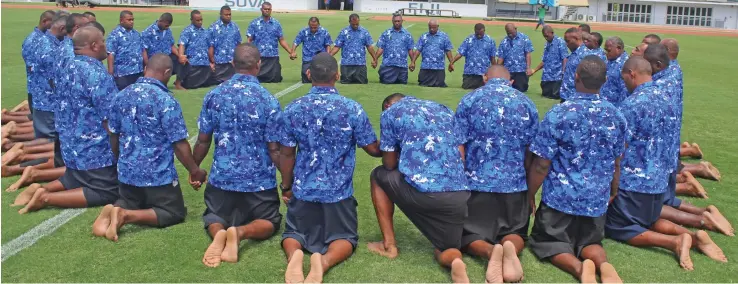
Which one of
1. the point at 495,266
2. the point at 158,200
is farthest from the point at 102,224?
the point at 495,266

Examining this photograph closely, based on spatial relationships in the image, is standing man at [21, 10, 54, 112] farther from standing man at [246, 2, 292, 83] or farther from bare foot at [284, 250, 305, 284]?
standing man at [246, 2, 292, 83]

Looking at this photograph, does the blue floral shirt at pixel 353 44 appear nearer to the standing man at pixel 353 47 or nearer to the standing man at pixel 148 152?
the standing man at pixel 353 47

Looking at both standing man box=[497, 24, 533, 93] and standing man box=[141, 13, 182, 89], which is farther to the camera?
standing man box=[497, 24, 533, 93]

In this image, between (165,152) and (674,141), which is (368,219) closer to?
(165,152)

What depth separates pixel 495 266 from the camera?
5.00 m

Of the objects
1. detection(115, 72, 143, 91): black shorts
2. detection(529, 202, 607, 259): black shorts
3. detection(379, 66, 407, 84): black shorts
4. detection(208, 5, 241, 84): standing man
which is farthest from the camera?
detection(379, 66, 407, 84): black shorts

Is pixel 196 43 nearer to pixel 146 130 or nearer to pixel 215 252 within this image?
pixel 146 130

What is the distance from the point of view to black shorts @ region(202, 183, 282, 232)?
588 centimetres

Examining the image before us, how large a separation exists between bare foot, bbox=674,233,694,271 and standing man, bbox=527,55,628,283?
0.67m

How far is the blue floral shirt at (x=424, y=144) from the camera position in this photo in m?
5.23

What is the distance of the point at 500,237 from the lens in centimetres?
578

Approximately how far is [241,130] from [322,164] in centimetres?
→ 83

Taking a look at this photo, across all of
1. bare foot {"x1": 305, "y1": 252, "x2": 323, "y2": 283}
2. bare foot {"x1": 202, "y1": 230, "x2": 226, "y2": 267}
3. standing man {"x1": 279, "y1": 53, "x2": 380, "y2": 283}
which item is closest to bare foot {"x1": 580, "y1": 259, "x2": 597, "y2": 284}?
standing man {"x1": 279, "y1": 53, "x2": 380, "y2": 283}

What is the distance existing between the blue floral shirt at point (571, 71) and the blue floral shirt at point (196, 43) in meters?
Answer: 7.77
